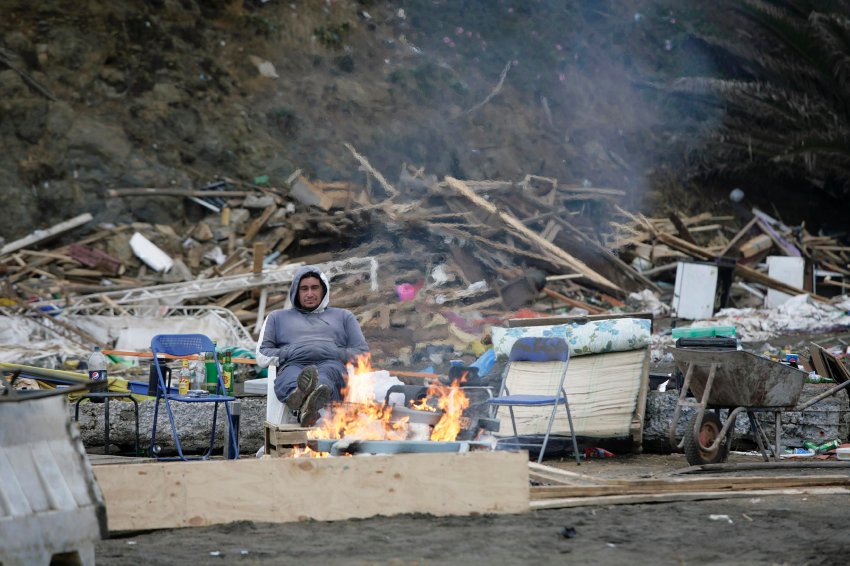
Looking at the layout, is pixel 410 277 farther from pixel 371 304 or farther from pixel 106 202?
pixel 106 202

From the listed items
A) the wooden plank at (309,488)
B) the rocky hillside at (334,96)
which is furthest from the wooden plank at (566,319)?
the rocky hillside at (334,96)

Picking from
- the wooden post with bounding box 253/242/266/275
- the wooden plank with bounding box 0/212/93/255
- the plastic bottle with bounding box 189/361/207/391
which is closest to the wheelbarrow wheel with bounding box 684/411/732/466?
the plastic bottle with bounding box 189/361/207/391

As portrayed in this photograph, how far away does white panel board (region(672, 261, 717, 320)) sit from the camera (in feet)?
51.3

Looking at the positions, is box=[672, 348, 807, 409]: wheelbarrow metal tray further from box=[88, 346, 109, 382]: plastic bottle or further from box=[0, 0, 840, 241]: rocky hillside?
box=[0, 0, 840, 241]: rocky hillside

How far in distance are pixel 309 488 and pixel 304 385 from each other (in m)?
1.93

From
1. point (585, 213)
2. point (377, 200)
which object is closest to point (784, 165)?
point (585, 213)

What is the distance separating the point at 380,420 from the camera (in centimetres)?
701

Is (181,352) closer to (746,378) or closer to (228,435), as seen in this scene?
(228,435)

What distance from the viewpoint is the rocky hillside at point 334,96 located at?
18.4m

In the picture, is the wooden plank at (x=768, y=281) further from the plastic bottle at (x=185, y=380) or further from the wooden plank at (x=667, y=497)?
the wooden plank at (x=667, y=497)

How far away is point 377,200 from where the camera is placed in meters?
17.8

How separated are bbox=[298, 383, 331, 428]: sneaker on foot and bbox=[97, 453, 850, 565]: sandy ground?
1.95 m

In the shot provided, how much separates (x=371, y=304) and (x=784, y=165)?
10200 mm

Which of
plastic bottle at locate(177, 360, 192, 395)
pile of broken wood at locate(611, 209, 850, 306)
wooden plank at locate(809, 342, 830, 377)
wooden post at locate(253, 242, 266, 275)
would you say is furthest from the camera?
pile of broken wood at locate(611, 209, 850, 306)
